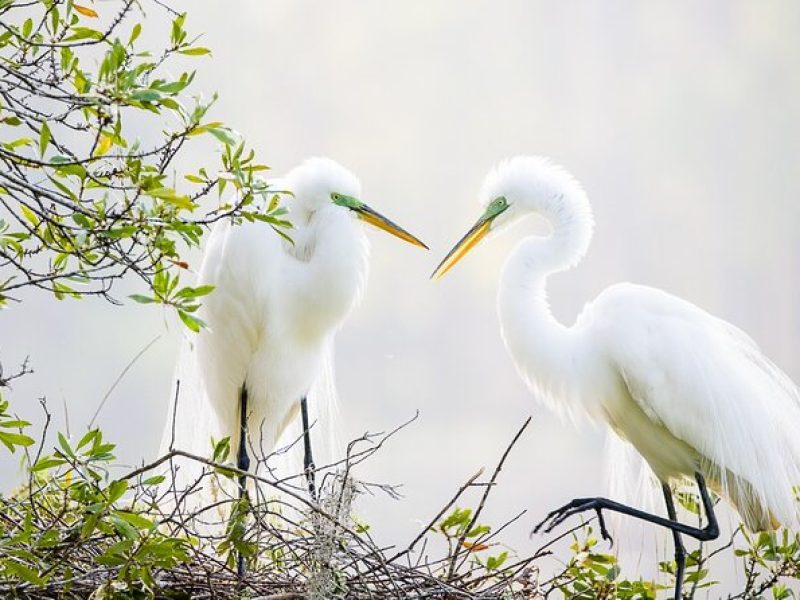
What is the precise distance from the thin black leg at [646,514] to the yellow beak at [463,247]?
111cm

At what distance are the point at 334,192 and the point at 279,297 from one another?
468 millimetres

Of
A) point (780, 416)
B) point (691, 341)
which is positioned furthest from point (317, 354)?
point (780, 416)

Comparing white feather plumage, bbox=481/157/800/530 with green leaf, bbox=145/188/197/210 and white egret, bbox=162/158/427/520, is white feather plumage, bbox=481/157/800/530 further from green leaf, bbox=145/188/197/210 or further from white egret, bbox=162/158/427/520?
green leaf, bbox=145/188/197/210

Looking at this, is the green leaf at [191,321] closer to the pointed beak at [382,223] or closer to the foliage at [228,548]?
the foliage at [228,548]

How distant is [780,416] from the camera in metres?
3.84

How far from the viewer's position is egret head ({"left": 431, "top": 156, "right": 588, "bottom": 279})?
154 inches

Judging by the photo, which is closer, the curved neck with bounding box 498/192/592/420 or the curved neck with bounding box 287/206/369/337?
the curved neck with bounding box 498/192/592/420

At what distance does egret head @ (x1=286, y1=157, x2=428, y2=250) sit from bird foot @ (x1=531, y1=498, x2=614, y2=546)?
1.14 metres

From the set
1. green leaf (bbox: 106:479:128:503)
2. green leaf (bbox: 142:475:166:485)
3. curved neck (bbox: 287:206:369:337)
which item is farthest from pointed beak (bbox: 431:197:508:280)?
green leaf (bbox: 106:479:128:503)

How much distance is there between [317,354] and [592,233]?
131cm

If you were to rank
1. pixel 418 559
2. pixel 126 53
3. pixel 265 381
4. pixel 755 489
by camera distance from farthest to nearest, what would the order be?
pixel 265 381, pixel 755 489, pixel 418 559, pixel 126 53

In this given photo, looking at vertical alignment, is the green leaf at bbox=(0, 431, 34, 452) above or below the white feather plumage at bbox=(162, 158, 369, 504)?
below

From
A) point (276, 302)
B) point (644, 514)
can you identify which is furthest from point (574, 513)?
point (276, 302)

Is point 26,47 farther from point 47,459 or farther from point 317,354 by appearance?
point 317,354
